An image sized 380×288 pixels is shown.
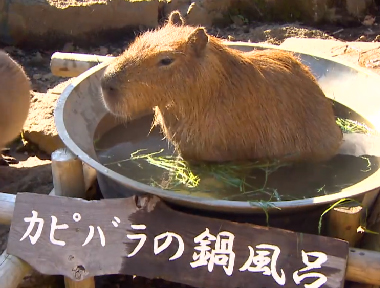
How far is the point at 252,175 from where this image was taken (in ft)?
9.10

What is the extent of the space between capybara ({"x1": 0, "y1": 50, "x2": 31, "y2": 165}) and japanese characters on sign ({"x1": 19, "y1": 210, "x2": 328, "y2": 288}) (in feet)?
4.69

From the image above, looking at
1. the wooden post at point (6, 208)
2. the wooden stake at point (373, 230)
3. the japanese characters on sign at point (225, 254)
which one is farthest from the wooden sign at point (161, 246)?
the wooden stake at point (373, 230)

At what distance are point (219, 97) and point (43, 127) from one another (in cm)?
170

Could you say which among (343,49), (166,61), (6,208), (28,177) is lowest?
(28,177)

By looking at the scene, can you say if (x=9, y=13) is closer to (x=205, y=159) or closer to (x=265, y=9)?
(x=265, y=9)

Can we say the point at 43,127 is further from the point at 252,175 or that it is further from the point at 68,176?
the point at 252,175

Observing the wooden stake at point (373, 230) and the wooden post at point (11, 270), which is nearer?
the wooden post at point (11, 270)

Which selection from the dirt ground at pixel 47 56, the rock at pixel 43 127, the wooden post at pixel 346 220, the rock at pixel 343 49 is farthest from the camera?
the rock at pixel 343 49

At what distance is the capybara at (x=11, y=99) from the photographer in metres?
3.57

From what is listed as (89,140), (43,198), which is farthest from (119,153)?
(43,198)

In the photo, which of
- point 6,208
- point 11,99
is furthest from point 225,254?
point 11,99

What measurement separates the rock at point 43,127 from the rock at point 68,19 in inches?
54.2

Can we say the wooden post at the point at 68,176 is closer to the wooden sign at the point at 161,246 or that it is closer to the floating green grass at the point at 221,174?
the wooden sign at the point at 161,246

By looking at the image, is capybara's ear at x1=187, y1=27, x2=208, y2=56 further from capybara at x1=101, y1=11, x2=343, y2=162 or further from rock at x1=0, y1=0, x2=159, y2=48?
rock at x1=0, y1=0, x2=159, y2=48
